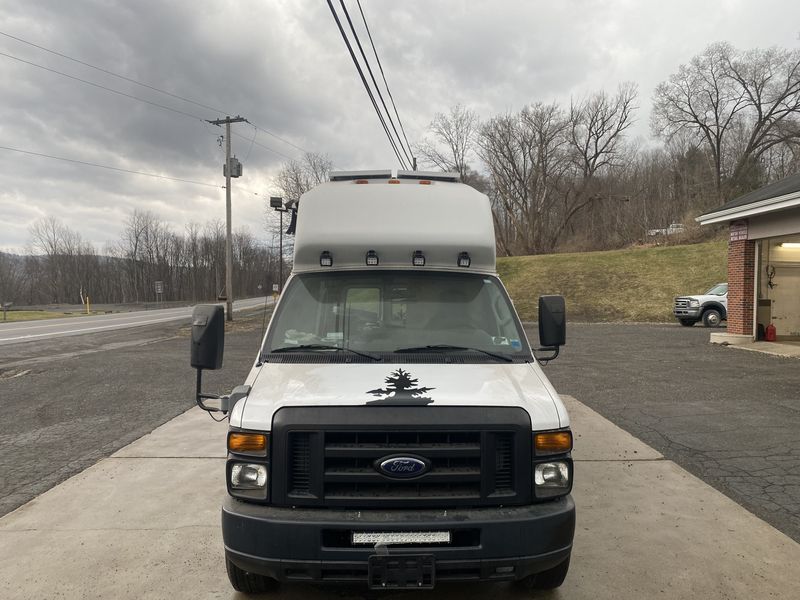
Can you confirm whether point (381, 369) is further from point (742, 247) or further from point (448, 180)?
point (742, 247)

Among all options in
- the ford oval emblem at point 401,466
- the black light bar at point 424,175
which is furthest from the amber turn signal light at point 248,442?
the black light bar at point 424,175

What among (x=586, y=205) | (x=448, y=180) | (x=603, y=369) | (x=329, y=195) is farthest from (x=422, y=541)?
(x=586, y=205)

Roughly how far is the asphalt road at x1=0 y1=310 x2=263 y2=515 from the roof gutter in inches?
502

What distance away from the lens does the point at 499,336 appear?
3674 millimetres

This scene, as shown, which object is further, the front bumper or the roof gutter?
the roof gutter

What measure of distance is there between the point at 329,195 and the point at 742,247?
14071 mm

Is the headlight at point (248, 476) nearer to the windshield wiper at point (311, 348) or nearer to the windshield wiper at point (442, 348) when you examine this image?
the windshield wiper at point (311, 348)

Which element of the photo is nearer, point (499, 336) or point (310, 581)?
point (310, 581)

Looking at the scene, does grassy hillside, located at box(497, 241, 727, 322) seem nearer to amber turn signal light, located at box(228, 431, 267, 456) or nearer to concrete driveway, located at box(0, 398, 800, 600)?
concrete driveway, located at box(0, 398, 800, 600)

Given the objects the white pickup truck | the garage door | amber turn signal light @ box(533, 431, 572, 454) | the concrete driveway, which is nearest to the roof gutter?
the garage door

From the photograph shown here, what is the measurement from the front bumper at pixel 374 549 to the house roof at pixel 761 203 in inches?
501

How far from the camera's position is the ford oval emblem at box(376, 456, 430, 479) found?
2.63 metres

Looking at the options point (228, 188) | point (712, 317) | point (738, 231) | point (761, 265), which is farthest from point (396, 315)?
point (228, 188)

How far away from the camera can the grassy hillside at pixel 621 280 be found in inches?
1062
